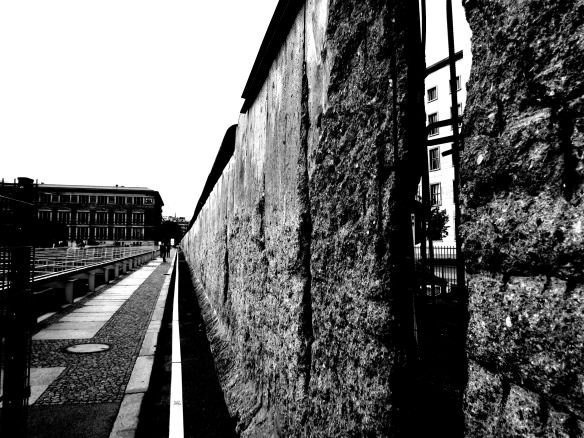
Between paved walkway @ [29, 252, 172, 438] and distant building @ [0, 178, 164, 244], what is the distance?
95841 mm

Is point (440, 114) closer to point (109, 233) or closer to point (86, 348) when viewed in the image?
point (86, 348)

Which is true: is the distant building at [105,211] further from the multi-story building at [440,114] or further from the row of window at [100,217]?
the multi-story building at [440,114]

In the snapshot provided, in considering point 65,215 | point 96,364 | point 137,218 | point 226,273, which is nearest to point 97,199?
point 65,215

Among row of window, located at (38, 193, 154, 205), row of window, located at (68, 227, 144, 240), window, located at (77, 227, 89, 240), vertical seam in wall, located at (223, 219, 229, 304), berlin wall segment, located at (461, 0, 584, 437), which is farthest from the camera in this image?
row of window, located at (68, 227, 144, 240)

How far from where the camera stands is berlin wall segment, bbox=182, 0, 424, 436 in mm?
1486

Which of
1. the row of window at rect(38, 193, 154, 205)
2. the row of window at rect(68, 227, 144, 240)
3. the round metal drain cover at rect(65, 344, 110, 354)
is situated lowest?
the round metal drain cover at rect(65, 344, 110, 354)

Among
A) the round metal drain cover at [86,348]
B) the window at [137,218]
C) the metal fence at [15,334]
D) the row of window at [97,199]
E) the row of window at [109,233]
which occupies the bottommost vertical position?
the round metal drain cover at [86,348]

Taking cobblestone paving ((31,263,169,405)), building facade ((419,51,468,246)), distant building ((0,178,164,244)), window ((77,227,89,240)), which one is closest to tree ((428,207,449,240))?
building facade ((419,51,468,246))

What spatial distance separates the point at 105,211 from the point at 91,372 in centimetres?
10686

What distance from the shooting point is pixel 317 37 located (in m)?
2.34

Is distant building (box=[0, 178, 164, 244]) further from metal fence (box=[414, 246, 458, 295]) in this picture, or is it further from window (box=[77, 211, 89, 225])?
metal fence (box=[414, 246, 458, 295])

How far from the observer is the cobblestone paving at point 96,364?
4.31 metres

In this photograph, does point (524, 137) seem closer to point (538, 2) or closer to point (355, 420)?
point (538, 2)

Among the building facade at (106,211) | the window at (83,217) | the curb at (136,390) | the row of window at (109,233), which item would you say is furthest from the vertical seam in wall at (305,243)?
the window at (83,217)
